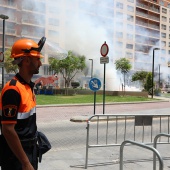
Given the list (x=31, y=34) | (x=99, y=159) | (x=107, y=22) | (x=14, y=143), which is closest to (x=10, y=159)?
(x=14, y=143)

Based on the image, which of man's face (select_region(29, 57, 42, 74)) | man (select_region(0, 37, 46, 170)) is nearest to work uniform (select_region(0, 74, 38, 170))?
man (select_region(0, 37, 46, 170))

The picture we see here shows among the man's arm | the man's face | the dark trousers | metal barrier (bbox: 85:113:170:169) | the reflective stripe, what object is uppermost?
the man's face

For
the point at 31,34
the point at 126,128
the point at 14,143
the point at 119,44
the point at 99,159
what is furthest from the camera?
the point at 119,44

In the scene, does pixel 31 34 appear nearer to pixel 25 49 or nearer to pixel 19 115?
pixel 25 49

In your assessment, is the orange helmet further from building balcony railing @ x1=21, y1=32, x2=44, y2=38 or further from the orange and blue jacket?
building balcony railing @ x1=21, y1=32, x2=44, y2=38

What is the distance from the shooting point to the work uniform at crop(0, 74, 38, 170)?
205 cm

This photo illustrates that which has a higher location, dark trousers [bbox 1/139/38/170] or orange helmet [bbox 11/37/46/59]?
orange helmet [bbox 11/37/46/59]

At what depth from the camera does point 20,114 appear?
212cm

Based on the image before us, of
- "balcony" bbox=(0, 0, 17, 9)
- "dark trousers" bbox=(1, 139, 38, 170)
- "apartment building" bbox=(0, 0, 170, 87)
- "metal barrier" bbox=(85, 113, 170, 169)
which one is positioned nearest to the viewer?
"dark trousers" bbox=(1, 139, 38, 170)

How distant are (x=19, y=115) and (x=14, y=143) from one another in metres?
0.21

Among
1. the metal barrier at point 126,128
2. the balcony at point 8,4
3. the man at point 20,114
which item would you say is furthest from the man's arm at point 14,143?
the balcony at point 8,4

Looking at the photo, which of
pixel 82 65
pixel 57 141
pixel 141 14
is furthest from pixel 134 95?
pixel 141 14

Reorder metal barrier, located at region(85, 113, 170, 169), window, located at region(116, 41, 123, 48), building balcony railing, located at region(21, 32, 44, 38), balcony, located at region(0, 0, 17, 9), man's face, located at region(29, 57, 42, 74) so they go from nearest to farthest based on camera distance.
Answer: man's face, located at region(29, 57, 42, 74)
metal barrier, located at region(85, 113, 170, 169)
balcony, located at region(0, 0, 17, 9)
building balcony railing, located at region(21, 32, 44, 38)
window, located at region(116, 41, 123, 48)

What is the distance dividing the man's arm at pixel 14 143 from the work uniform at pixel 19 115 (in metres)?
0.05
